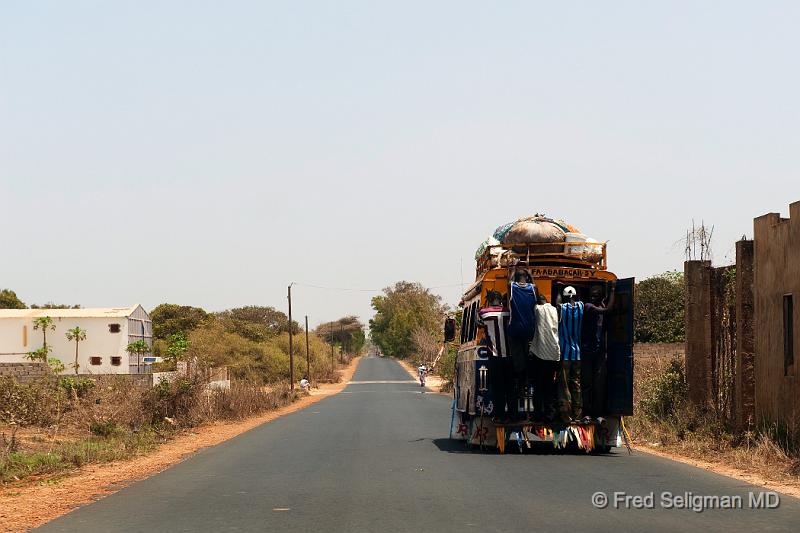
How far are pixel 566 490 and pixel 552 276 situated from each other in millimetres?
5866

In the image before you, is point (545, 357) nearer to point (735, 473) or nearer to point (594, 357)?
point (594, 357)

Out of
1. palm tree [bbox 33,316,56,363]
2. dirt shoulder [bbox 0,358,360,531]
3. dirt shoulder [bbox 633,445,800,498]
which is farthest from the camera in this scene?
palm tree [bbox 33,316,56,363]

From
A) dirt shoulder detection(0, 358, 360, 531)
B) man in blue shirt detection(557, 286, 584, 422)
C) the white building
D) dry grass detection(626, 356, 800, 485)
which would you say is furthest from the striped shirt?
the white building

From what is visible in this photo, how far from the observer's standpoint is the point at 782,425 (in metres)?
16.3

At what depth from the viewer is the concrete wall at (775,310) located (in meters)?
16.2

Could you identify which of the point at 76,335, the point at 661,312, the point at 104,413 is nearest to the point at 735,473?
the point at 104,413

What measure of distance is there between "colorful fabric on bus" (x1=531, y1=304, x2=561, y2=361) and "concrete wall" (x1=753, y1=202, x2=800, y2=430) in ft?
12.1

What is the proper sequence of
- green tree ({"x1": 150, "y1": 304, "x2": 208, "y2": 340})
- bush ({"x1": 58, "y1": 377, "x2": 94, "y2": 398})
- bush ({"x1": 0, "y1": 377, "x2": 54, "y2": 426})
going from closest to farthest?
bush ({"x1": 0, "y1": 377, "x2": 54, "y2": 426}) < bush ({"x1": 58, "y1": 377, "x2": 94, "y2": 398}) < green tree ({"x1": 150, "y1": 304, "x2": 208, "y2": 340})

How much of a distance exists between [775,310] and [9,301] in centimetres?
11123

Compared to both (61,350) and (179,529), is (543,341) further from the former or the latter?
(61,350)

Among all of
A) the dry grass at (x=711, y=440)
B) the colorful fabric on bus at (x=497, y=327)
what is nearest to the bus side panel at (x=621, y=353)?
the dry grass at (x=711, y=440)

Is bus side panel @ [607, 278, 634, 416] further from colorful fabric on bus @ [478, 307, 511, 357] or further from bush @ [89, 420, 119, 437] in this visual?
bush @ [89, 420, 119, 437]

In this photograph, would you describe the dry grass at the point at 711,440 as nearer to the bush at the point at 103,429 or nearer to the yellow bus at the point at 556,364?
the yellow bus at the point at 556,364

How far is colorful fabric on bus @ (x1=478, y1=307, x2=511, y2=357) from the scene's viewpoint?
1662 cm
